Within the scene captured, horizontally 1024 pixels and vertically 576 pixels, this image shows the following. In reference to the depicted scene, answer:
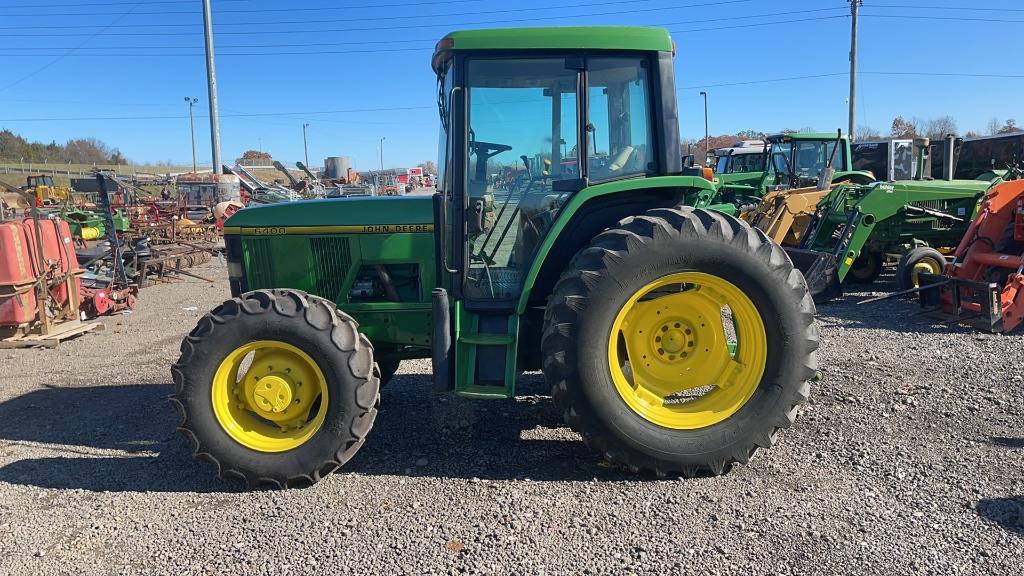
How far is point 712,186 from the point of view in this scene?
12.6 feet

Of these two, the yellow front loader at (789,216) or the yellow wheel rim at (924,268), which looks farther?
the yellow front loader at (789,216)

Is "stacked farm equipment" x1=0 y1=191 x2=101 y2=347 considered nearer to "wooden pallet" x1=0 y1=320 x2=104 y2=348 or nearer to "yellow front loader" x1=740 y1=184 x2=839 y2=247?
"wooden pallet" x1=0 y1=320 x2=104 y2=348

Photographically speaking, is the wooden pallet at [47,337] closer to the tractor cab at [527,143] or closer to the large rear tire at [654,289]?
the tractor cab at [527,143]

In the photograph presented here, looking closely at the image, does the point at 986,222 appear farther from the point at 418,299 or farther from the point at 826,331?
the point at 418,299

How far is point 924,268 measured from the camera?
8.79m

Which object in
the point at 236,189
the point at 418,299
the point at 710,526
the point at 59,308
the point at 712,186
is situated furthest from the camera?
the point at 236,189

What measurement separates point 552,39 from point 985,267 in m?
6.20

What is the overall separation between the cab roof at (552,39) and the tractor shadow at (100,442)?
2671 millimetres

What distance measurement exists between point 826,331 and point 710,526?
4.64 m

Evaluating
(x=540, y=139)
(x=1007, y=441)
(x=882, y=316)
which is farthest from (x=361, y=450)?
(x=882, y=316)

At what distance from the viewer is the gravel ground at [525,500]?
2.97 metres

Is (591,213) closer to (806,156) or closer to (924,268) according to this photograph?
(924,268)

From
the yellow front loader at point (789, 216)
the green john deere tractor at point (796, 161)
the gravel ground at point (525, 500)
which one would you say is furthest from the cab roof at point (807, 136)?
the gravel ground at point (525, 500)

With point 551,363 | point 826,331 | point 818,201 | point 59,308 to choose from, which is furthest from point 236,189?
point 551,363
